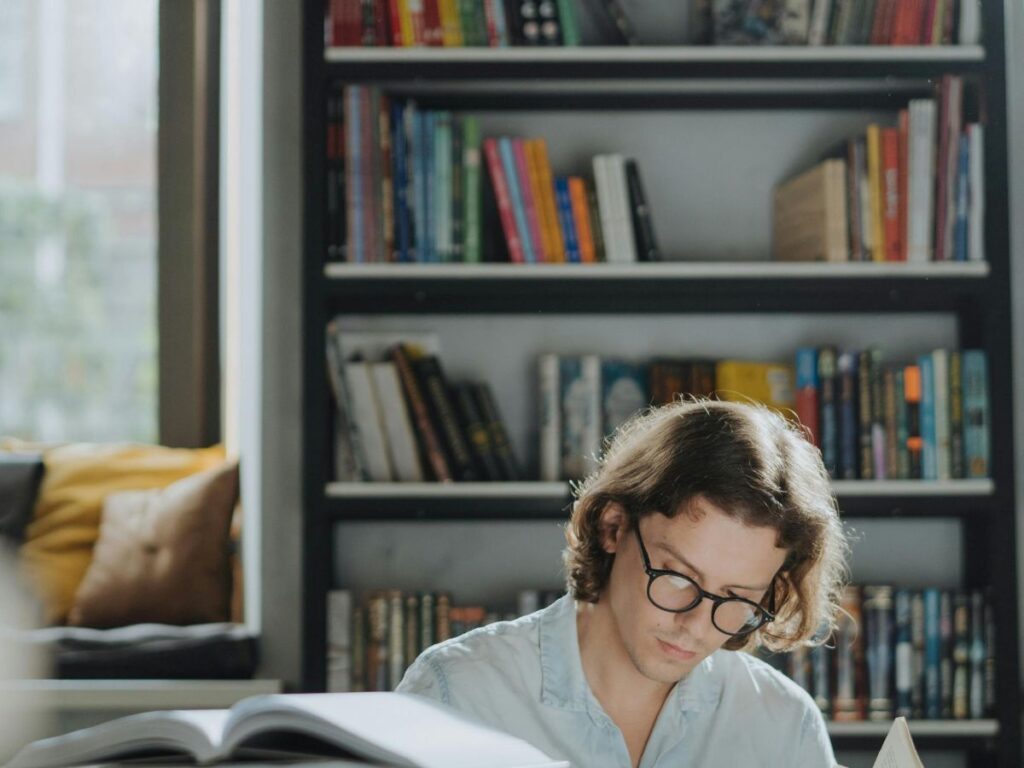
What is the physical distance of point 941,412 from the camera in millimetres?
2459

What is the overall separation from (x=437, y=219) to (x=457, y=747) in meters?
1.86

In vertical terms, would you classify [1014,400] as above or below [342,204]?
below

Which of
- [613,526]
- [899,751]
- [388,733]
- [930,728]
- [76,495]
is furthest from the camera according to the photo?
[76,495]

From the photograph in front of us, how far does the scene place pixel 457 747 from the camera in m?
0.71

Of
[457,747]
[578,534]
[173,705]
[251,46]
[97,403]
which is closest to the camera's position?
[457,747]

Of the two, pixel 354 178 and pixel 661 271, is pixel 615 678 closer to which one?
pixel 661 271

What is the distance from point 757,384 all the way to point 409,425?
29.1 inches

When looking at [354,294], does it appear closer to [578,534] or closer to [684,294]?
[684,294]

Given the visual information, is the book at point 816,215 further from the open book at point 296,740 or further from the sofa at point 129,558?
the open book at point 296,740

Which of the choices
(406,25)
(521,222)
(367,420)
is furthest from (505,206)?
(367,420)

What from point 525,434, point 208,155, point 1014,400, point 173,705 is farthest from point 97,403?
point 1014,400

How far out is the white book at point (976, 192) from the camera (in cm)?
243

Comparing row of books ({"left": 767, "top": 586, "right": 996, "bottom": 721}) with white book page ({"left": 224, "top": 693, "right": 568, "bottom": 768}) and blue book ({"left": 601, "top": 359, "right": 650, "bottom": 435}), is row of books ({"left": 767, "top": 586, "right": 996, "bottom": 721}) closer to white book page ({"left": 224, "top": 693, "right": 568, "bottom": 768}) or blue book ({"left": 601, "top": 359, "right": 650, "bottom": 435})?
blue book ({"left": 601, "top": 359, "right": 650, "bottom": 435})

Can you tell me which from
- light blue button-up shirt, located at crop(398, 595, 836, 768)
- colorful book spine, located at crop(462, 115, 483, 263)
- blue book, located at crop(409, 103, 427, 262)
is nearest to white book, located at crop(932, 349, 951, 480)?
colorful book spine, located at crop(462, 115, 483, 263)
